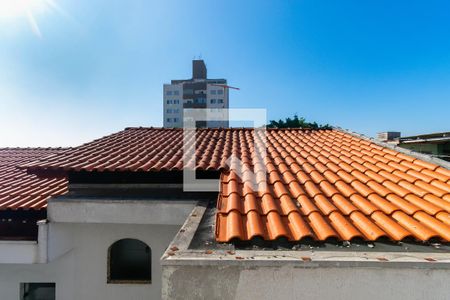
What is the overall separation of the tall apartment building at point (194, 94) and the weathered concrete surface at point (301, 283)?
201 feet

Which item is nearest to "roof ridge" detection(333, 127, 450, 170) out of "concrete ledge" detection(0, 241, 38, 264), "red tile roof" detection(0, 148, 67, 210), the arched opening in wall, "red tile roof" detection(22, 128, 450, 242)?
"red tile roof" detection(22, 128, 450, 242)

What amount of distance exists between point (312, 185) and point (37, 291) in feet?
22.0

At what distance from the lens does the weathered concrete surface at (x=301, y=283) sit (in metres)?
2.05

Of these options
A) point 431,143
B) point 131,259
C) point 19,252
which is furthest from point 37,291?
point 431,143

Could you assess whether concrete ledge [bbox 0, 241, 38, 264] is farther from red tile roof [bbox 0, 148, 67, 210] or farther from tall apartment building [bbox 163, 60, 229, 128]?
tall apartment building [bbox 163, 60, 229, 128]

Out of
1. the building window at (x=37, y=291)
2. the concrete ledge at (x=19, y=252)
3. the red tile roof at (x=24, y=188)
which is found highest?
the red tile roof at (x=24, y=188)

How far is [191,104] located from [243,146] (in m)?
61.9

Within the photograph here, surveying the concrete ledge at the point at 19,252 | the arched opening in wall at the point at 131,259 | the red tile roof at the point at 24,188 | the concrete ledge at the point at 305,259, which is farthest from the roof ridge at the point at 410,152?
the concrete ledge at the point at 19,252

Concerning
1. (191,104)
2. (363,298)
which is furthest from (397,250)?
(191,104)

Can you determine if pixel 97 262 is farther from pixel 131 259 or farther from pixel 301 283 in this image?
pixel 301 283

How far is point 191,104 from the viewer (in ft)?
216

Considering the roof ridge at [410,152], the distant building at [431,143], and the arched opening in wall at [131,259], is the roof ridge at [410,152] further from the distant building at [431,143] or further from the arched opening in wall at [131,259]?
the distant building at [431,143]

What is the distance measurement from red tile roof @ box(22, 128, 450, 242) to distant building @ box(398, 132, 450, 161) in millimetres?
8799

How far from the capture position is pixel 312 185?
3.59 meters
